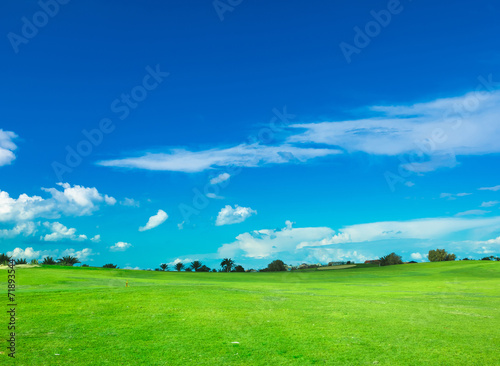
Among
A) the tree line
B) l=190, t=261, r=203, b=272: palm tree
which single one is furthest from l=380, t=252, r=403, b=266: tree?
l=190, t=261, r=203, b=272: palm tree

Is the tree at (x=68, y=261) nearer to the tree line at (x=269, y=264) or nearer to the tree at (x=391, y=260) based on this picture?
the tree line at (x=269, y=264)

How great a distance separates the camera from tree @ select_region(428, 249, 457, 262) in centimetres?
9957

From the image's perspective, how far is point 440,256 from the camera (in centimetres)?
10038

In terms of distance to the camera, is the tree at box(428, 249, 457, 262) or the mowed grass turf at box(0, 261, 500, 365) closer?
the mowed grass turf at box(0, 261, 500, 365)

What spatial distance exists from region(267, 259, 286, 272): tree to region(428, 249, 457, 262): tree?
3859 centimetres

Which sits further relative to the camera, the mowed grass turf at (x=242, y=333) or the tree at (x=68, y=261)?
the tree at (x=68, y=261)

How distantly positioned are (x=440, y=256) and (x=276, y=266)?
42.0 m

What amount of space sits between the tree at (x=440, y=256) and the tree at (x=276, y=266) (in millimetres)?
38587

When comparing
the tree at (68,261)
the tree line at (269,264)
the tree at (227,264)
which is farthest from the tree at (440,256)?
the tree at (68,261)

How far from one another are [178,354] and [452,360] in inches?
261

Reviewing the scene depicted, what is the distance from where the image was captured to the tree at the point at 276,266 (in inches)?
3789

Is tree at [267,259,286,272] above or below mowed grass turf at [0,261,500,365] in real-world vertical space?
above

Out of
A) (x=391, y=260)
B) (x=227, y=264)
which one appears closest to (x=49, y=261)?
(x=227, y=264)

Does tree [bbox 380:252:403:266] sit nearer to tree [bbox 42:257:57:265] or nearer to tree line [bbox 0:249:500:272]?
tree line [bbox 0:249:500:272]
